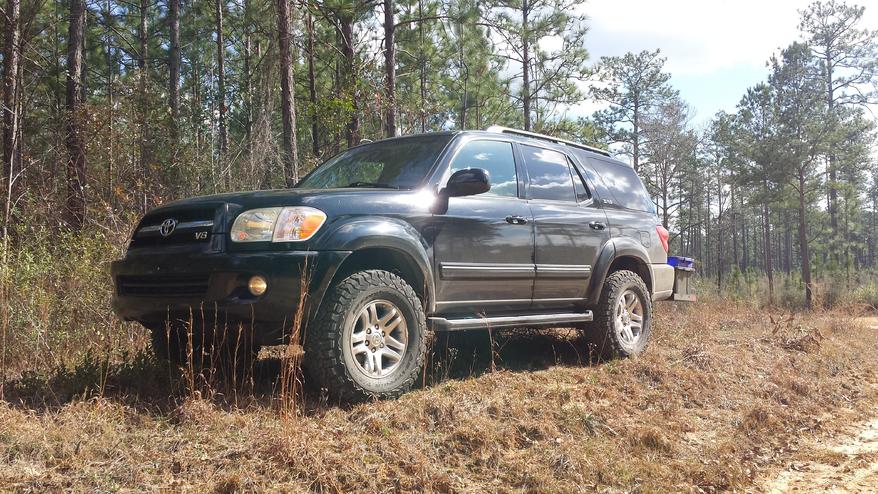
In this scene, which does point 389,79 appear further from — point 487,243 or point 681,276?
point 487,243

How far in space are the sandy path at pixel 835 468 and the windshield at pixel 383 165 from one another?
3103 mm

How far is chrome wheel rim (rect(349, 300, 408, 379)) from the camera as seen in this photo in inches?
151

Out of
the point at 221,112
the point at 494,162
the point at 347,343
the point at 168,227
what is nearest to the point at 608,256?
the point at 494,162

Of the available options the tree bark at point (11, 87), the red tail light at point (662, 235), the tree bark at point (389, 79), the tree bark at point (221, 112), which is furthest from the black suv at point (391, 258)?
→ the tree bark at point (389, 79)

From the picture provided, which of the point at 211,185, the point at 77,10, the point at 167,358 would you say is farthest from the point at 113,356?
the point at 77,10

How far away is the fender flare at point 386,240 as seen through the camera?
3.75m

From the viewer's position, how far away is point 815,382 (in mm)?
6082

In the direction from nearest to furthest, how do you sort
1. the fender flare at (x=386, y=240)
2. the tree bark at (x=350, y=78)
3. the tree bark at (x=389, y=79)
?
the fender flare at (x=386, y=240) → the tree bark at (x=350, y=78) → the tree bark at (x=389, y=79)

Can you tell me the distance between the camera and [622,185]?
6.51 meters

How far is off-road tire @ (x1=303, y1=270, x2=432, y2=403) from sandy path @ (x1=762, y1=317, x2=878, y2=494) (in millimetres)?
2300

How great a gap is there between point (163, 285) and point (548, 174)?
3331 millimetres

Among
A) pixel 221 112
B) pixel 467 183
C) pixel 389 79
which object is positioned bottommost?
pixel 467 183

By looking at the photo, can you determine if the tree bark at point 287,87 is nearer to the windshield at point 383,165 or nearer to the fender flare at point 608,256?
the windshield at point 383,165

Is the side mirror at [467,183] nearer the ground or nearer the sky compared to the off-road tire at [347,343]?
nearer the sky
